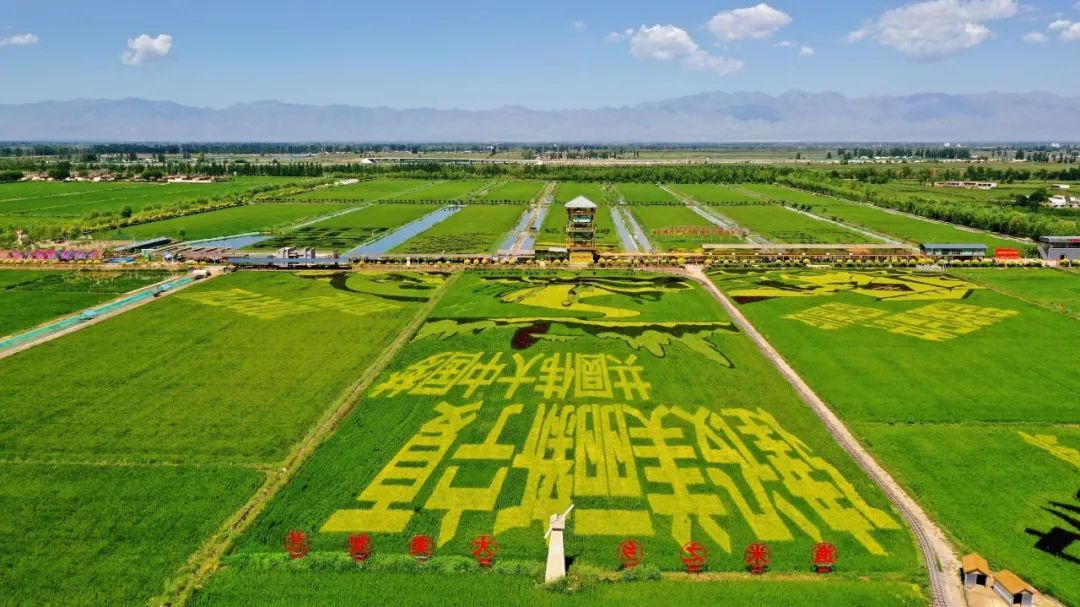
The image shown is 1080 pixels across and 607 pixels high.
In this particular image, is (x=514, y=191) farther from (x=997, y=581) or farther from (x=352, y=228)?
(x=997, y=581)

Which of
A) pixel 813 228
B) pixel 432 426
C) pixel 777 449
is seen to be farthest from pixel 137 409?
pixel 813 228

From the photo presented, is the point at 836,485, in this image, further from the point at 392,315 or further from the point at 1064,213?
the point at 1064,213

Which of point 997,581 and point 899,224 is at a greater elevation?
point 899,224

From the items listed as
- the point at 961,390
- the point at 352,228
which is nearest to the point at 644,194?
the point at 352,228

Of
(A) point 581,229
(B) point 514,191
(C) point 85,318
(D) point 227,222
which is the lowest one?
(C) point 85,318

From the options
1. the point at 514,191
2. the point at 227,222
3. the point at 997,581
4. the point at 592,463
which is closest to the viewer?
the point at 997,581

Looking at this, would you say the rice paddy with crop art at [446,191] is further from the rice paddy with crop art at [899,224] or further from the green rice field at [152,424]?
the green rice field at [152,424]

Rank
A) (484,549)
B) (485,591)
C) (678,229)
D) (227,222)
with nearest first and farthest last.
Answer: (485,591) → (484,549) → (678,229) → (227,222)
